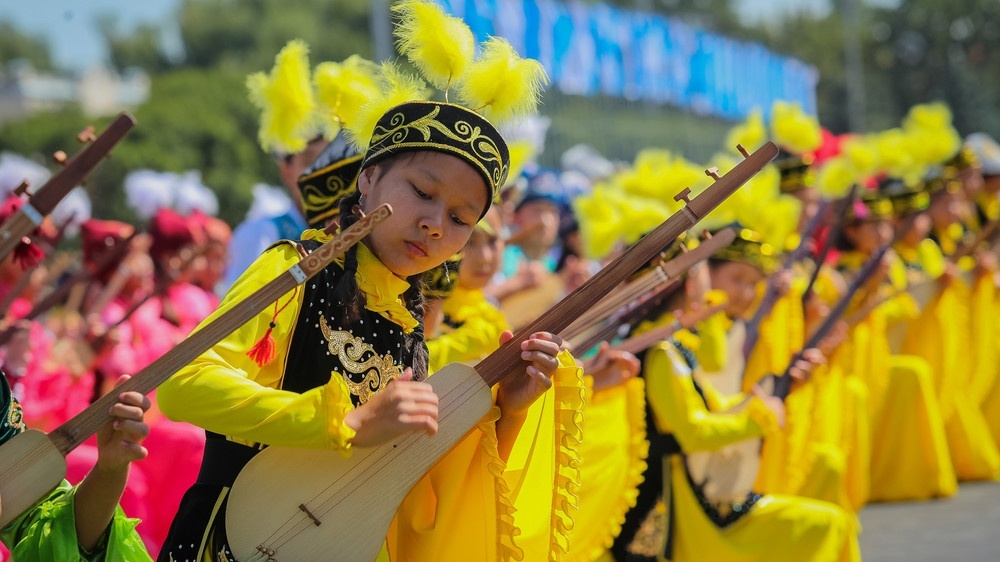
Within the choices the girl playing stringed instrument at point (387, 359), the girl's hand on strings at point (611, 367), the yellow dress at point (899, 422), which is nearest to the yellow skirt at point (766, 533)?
the girl's hand on strings at point (611, 367)

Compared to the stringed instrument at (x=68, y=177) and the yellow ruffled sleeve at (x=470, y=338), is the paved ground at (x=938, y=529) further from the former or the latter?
the stringed instrument at (x=68, y=177)

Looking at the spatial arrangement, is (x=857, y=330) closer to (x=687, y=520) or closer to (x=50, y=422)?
(x=687, y=520)

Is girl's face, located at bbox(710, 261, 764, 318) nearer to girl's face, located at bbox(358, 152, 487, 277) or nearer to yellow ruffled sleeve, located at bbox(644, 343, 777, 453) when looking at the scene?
yellow ruffled sleeve, located at bbox(644, 343, 777, 453)

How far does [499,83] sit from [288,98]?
4.10 ft

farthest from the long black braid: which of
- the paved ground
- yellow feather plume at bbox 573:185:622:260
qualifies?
the paved ground

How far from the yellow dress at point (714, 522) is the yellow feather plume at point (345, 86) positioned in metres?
1.61

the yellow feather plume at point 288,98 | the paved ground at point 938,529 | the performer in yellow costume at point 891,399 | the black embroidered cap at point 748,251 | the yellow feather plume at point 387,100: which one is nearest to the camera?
the yellow feather plume at point 387,100

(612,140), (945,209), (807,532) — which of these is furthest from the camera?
(612,140)

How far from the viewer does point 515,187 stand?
7.16 meters

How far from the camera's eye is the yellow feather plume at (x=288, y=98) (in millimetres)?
3971

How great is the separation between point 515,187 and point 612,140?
24.5 feet

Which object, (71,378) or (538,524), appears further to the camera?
(71,378)

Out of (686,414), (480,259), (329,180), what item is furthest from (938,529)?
(329,180)

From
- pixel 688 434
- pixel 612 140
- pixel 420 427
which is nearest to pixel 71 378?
pixel 688 434
